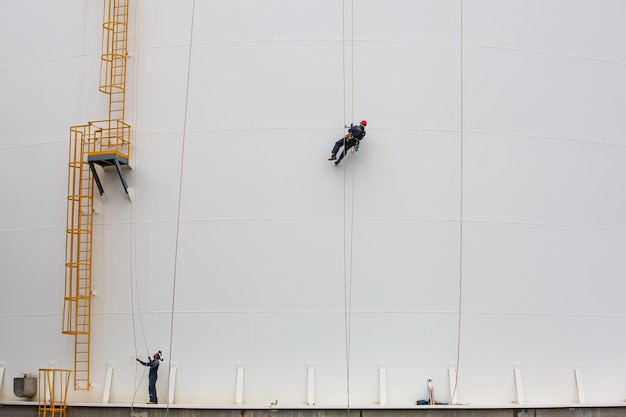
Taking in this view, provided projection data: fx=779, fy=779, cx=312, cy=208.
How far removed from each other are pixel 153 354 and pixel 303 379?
2.55 m

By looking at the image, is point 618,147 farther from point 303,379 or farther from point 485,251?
point 303,379

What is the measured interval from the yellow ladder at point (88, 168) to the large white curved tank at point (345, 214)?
7.4 inches

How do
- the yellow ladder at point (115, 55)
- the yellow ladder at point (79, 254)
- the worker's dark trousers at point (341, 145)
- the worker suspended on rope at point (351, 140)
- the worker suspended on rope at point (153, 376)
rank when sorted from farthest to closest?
1. the yellow ladder at point (115, 55)
2. the yellow ladder at point (79, 254)
3. the worker's dark trousers at point (341, 145)
4. the worker suspended on rope at point (351, 140)
5. the worker suspended on rope at point (153, 376)

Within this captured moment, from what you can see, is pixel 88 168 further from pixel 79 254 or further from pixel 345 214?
pixel 345 214

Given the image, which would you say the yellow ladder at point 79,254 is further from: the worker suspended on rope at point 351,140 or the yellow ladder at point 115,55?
the worker suspended on rope at point 351,140

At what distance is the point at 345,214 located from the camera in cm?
1295

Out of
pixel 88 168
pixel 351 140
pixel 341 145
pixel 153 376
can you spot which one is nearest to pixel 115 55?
pixel 88 168

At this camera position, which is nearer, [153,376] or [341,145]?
[153,376]

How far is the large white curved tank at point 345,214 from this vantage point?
1267 centimetres

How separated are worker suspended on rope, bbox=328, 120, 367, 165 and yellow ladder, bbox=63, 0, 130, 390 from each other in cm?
362

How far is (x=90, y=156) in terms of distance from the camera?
1334cm

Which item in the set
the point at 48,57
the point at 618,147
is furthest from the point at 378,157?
the point at 48,57

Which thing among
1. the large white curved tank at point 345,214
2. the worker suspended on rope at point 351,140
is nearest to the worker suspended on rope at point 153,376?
the large white curved tank at point 345,214

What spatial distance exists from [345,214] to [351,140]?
4.04ft
